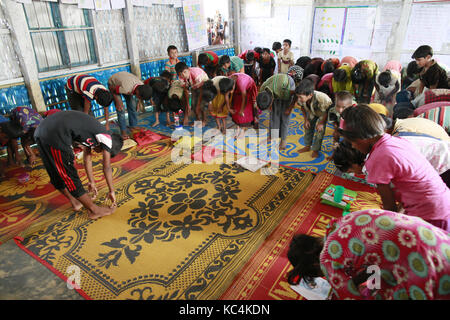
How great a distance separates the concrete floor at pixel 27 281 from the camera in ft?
6.28

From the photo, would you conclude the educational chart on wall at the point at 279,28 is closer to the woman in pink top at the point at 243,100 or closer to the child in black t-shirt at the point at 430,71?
the child in black t-shirt at the point at 430,71

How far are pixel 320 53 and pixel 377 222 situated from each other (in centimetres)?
637

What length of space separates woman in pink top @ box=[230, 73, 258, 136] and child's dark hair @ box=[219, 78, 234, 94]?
22cm

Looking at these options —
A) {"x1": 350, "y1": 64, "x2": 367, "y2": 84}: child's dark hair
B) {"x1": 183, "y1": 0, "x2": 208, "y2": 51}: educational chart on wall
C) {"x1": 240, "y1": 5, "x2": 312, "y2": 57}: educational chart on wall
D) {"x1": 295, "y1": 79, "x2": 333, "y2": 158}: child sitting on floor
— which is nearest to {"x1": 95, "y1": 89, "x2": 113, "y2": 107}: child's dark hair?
{"x1": 295, "y1": 79, "x2": 333, "y2": 158}: child sitting on floor

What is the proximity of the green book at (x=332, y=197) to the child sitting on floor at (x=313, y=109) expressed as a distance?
0.98 meters

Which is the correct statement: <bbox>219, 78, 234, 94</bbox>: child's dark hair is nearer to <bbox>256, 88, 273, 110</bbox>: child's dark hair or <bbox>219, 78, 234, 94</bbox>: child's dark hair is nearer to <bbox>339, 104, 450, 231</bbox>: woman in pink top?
<bbox>256, 88, 273, 110</bbox>: child's dark hair

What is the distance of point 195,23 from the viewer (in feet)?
22.0

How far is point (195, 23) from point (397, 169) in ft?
20.5

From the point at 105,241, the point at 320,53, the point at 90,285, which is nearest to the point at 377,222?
the point at 90,285

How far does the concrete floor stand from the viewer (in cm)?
191

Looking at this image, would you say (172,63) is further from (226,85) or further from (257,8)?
(257,8)

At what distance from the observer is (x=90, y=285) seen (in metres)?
1.98

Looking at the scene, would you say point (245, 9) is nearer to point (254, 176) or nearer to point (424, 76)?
point (424, 76)

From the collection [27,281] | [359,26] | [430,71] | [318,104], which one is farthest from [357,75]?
[27,281]
